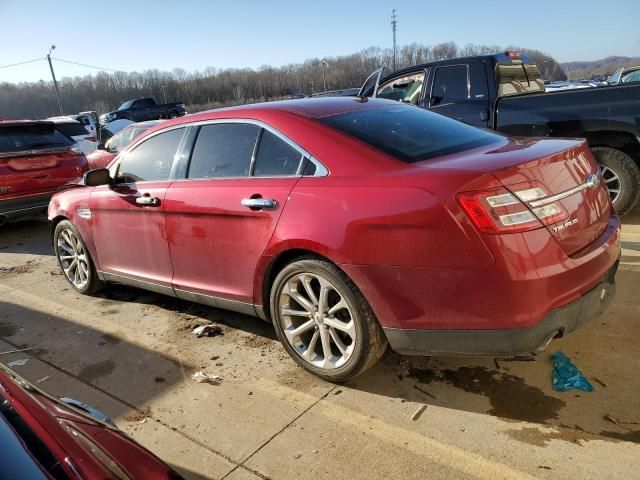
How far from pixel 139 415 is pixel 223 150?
171cm

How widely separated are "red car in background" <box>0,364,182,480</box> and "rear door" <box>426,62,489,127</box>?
5403 mm

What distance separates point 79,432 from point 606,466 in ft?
6.75

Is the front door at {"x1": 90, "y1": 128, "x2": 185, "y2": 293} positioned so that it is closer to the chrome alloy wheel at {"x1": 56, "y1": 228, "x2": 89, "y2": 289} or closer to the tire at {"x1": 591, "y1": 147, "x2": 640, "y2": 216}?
the chrome alloy wheel at {"x1": 56, "y1": 228, "x2": 89, "y2": 289}

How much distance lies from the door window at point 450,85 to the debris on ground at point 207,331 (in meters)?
4.28

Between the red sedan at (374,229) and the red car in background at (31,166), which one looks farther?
the red car in background at (31,166)

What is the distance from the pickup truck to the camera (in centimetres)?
3331

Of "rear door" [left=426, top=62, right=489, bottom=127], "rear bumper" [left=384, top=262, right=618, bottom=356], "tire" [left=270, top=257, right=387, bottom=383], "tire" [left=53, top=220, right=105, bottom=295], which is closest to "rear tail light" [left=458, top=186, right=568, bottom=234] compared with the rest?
"rear bumper" [left=384, top=262, right=618, bottom=356]

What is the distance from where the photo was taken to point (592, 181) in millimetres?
2816

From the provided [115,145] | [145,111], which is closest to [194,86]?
[145,111]

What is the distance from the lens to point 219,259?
11.2 ft

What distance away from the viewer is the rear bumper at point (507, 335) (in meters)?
2.37

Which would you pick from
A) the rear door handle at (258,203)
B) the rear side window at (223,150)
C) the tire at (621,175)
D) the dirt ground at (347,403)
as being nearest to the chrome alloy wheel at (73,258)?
the dirt ground at (347,403)

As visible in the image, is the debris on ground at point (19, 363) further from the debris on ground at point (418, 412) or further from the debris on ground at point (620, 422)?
the debris on ground at point (620, 422)

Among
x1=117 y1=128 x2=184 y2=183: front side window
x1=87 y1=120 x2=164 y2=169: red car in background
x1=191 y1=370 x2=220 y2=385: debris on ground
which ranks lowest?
x1=191 y1=370 x2=220 y2=385: debris on ground
